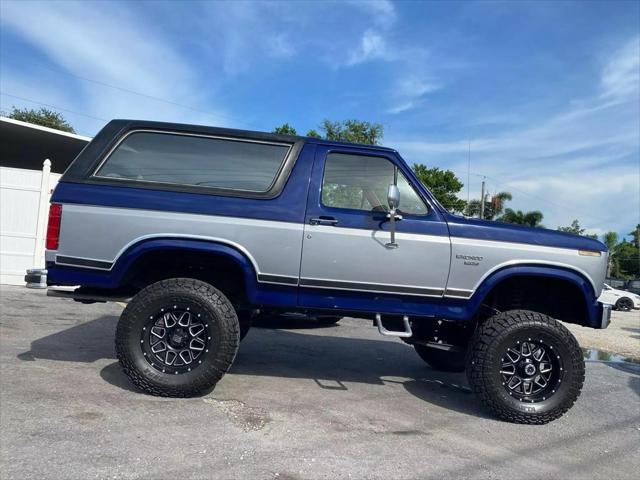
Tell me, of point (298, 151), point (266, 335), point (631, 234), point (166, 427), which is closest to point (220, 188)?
point (298, 151)

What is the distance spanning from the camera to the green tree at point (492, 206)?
33.2 m

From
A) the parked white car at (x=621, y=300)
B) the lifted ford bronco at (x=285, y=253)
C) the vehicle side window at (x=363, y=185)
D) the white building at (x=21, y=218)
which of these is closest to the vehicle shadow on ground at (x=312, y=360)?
the lifted ford bronco at (x=285, y=253)

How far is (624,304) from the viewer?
2194 centimetres

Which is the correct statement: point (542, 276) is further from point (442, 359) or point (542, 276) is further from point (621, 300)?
point (621, 300)

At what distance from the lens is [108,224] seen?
4.09 m

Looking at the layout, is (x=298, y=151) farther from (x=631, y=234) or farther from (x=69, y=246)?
(x=631, y=234)

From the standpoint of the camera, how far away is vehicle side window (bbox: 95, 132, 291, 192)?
4.32 metres

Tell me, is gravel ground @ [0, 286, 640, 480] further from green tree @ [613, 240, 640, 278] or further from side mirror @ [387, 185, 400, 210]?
green tree @ [613, 240, 640, 278]

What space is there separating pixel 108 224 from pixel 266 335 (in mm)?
3580

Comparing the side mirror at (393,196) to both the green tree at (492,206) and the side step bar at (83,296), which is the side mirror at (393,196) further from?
the green tree at (492,206)

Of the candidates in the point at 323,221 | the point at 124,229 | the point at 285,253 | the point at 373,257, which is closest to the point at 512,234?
the point at 373,257

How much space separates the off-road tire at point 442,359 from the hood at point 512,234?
6.07 feet

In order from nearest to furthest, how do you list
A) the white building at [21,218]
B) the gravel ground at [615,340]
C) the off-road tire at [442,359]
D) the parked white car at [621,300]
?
the off-road tire at [442,359], the gravel ground at [615,340], the white building at [21,218], the parked white car at [621,300]

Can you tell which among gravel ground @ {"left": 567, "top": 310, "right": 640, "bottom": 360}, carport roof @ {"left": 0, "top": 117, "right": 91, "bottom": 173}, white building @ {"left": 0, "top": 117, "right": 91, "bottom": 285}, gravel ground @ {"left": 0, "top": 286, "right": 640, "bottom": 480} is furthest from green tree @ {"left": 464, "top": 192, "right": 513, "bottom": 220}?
gravel ground @ {"left": 0, "top": 286, "right": 640, "bottom": 480}
